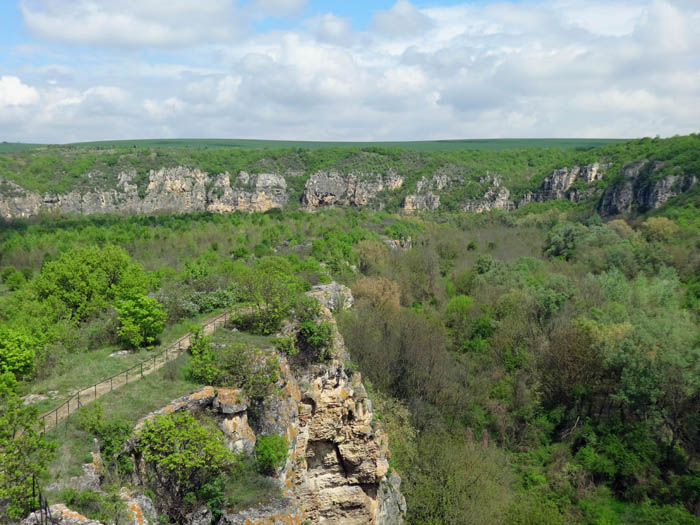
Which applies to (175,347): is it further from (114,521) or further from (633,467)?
(633,467)

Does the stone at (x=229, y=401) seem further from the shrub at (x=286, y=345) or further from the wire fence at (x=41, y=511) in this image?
Result: the wire fence at (x=41, y=511)

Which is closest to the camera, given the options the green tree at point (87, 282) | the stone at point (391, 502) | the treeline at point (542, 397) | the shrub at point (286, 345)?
the shrub at point (286, 345)

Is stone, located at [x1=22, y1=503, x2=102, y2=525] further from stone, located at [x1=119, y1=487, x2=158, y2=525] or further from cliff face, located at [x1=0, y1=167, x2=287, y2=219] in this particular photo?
cliff face, located at [x1=0, y1=167, x2=287, y2=219]

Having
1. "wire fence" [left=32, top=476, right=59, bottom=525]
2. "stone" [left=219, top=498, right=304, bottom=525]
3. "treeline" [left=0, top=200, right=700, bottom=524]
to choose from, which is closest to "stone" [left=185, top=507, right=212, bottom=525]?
"stone" [left=219, top=498, right=304, bottom=525]

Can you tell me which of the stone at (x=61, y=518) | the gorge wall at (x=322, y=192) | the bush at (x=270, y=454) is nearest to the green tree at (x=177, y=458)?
the bush at (x=270, y=454)

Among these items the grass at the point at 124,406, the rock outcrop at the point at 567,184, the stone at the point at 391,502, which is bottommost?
the stone at the point at 391,502

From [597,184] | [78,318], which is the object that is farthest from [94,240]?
[597,184]
